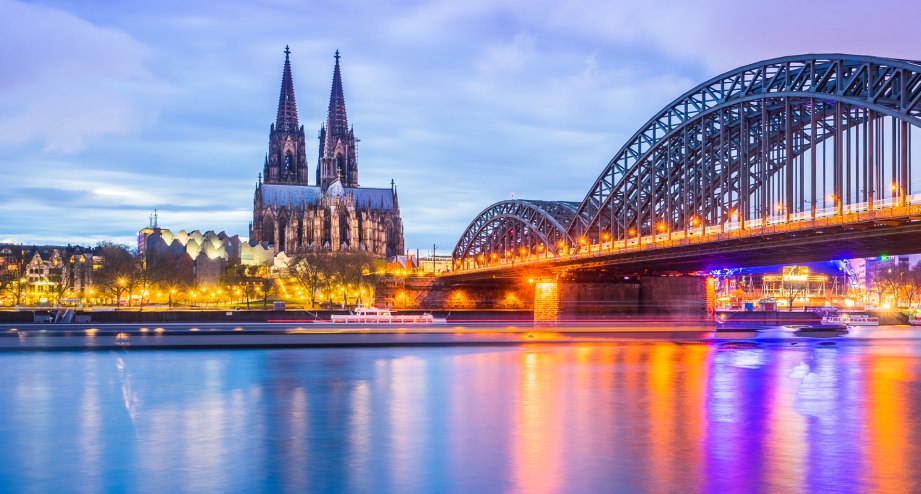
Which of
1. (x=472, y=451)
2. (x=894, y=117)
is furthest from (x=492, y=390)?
(x=894, y=117)

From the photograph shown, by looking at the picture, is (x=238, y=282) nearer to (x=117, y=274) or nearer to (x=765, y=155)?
(x=117, y=274)

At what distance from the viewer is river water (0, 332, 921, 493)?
56.5 ft

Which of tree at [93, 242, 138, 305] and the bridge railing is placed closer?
the bridge railing

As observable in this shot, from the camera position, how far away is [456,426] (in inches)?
936

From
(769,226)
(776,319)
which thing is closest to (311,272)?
(776,319)

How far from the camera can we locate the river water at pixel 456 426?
1722cm

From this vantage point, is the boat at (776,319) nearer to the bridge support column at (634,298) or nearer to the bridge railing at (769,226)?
the bridge support column at (634,298)

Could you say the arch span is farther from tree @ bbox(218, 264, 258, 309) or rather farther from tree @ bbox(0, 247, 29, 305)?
tree @ bbox(0, 247, 29, 305)

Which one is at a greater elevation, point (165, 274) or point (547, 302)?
point (165, 274)

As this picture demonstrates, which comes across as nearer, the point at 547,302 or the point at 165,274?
the point at 547,302

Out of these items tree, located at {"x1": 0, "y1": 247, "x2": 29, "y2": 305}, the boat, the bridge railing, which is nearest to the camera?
the bridge railing

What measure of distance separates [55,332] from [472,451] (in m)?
56.1

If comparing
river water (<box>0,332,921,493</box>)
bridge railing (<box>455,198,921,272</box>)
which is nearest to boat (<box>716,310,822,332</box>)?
bridge railing (<box>455,198,921,272</box>)

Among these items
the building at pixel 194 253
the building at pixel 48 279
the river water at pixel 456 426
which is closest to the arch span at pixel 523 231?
the building at pixel 194 253
